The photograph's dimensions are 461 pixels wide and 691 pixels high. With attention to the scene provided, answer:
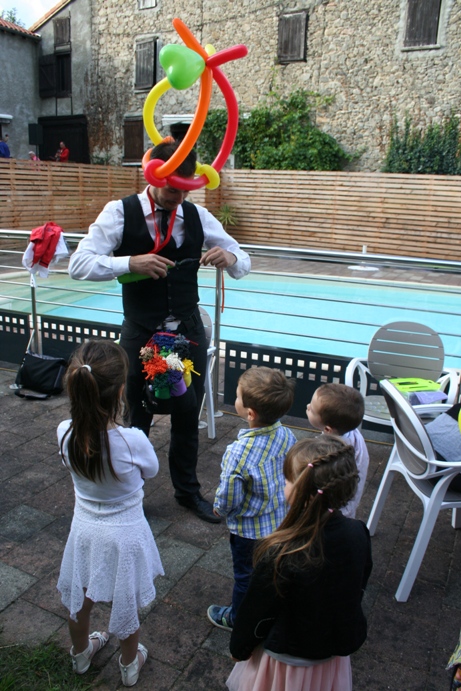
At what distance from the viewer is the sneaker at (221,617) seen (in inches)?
85.9

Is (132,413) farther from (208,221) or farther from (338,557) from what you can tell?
(338,557)

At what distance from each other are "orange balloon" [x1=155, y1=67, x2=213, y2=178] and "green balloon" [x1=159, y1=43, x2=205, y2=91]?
11cm

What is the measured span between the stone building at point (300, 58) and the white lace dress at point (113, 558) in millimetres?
16762

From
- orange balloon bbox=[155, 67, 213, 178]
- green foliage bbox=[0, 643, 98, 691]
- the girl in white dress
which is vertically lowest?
green foliage bbox=[0, 643, 98, 691]

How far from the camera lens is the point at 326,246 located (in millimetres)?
15109

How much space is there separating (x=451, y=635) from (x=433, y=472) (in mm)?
636

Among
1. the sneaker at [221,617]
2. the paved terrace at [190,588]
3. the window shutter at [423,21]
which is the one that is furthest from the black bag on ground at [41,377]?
the window shutter at [423,21]

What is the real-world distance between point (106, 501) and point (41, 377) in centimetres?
298

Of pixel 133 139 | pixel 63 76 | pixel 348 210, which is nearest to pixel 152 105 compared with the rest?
pixel 348 210

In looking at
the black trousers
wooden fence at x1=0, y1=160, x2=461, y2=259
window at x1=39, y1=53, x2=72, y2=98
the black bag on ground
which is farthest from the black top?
window at x1=39, y1=53, x2=72, y2=98

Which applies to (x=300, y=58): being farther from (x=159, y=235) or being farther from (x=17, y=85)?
(x=159, y=235)

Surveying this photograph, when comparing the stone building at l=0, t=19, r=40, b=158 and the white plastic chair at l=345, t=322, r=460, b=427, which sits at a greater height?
the stone building at l=0, t=19, r=40, b=158

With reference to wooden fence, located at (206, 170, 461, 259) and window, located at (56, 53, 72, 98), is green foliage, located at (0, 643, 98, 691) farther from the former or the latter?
window, located at (56, 53, 72, 98)

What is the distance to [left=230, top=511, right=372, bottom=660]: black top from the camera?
135cm
